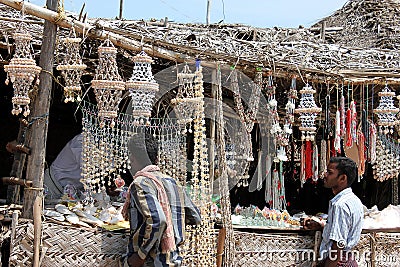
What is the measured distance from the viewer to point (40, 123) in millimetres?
4602

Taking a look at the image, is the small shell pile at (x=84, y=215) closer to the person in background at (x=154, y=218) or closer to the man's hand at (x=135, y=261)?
the person in background at (x=154, y=218)

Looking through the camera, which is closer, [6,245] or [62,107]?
[6,245]

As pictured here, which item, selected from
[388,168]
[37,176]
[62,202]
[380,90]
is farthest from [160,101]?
[388,168]

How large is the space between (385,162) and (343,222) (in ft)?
10.2

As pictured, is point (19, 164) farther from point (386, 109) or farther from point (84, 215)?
point (386, 109)

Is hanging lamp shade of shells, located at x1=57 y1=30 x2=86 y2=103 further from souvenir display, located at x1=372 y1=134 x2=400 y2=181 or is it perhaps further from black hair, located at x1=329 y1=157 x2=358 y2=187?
souvenir display, located at x1=372 y1=134 x2=400 y2=181

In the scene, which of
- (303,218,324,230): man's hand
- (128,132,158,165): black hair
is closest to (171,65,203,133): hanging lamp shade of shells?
(128,132,158,165): black hair

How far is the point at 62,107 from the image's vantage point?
7.92 metres

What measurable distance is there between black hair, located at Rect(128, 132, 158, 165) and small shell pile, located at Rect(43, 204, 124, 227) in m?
0.57

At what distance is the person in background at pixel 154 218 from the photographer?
434 centimetres

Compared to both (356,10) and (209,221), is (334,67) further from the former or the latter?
(356,10)

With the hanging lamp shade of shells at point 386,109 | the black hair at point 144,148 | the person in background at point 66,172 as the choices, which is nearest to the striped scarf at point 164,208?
the black hair at point 144,148

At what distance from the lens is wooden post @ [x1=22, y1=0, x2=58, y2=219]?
14.9 feet

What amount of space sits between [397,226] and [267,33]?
292 centimetres
